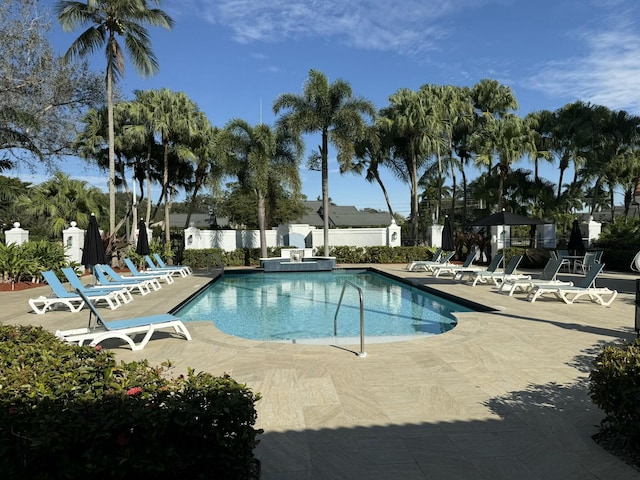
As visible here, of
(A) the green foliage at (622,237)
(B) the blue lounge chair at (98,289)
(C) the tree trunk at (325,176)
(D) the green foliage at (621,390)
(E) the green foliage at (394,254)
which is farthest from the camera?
(E) the green foliage at (394,254)

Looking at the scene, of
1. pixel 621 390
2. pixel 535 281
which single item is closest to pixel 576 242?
pixel 535 281

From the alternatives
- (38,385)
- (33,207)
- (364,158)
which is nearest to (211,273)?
(33,207)

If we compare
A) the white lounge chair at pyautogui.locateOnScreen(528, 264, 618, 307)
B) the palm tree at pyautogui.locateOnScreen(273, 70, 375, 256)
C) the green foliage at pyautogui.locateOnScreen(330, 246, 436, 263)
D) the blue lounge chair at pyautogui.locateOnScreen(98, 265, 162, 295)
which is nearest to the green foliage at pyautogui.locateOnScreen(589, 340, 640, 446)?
the white lounge chair at pyautogui.locateOnScreen(528, 264, 618, 307)

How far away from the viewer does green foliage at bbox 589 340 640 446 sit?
111 inches

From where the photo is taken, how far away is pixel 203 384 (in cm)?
257

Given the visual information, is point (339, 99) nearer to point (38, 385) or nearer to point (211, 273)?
point (211, 273)

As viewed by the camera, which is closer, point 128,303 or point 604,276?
point 128,303

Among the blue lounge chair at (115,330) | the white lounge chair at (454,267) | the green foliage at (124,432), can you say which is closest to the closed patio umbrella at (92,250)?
the blue lounge chair at (115,330)

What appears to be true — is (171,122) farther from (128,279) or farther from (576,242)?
(576,242)

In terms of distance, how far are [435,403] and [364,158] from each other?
2503cm

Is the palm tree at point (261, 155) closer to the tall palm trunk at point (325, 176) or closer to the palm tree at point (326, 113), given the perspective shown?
the palm tree at point (326, 113)

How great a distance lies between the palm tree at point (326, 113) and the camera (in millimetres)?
22109

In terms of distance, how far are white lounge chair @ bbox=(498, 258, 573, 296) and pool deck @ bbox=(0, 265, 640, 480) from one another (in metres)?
2.96

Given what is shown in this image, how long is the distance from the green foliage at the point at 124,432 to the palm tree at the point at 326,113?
65.2 ft
